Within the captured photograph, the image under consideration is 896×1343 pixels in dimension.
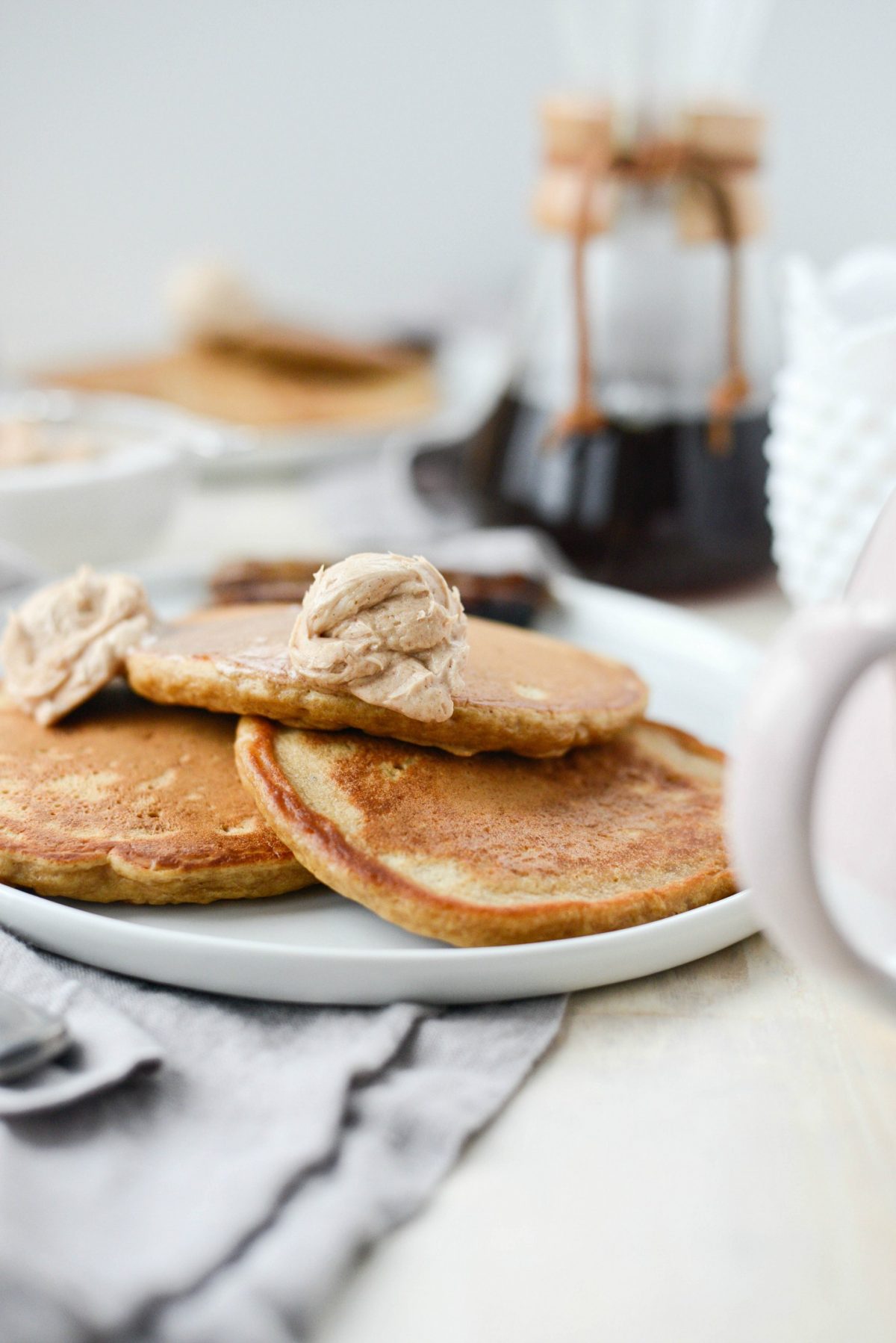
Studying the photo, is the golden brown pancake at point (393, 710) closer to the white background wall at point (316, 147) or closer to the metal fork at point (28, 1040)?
the metal fork at point (28, 1040)

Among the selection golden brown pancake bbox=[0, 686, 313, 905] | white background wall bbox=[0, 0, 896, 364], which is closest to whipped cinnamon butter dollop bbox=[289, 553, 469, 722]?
golden brown pancake bbox=[0, 686, 313, 905]

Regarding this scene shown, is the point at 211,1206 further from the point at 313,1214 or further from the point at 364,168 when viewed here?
the point at 364,168

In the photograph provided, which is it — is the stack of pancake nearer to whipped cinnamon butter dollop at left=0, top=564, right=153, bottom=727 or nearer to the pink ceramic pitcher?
whipped cinnamon butter dollop at left=0, top=564, right=153, bottom=727

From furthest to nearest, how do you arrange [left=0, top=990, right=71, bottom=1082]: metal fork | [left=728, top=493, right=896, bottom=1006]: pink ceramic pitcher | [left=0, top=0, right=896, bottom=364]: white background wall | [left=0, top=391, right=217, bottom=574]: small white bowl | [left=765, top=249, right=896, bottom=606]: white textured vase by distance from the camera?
[left=0, top=0, right=896, bottom=364]: white background wall, [left=0, top=391, right=217, bottom=574]: small white bowl, [left=765, top=249, right=896, bottom=606]: white textured vase, [left=0, top=990, right=71, bottom=1082]: metal fork, [left=728, top=493, right=896, bottom=1006]: pink ceramic pitcher

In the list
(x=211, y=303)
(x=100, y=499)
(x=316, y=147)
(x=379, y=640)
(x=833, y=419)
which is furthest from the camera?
(x=316, y=147)

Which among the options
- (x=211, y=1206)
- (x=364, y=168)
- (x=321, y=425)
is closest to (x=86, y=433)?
(x=321, y=425)

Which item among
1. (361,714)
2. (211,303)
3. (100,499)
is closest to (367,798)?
(361,714)

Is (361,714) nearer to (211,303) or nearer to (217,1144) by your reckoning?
(217,1144)
